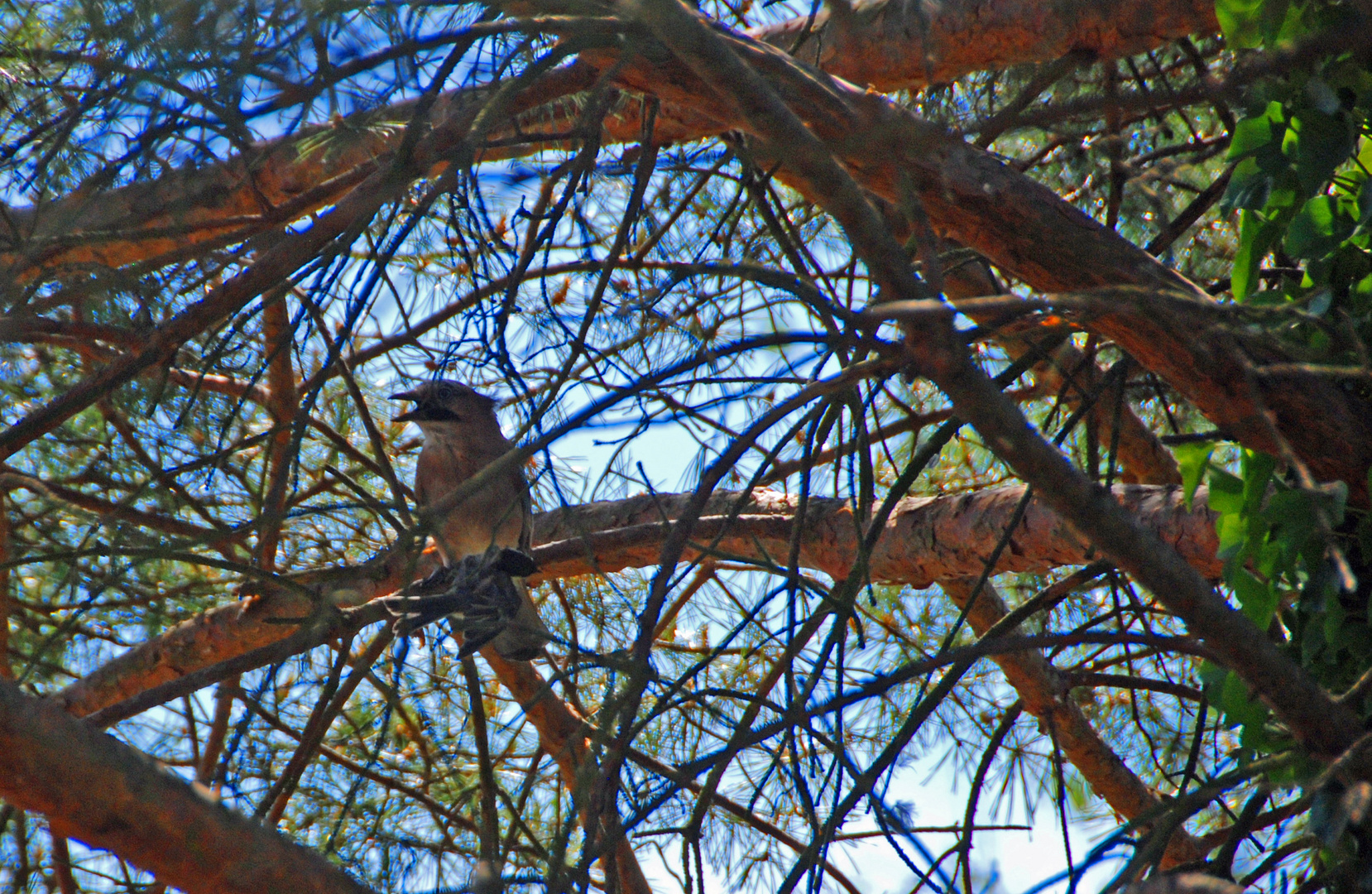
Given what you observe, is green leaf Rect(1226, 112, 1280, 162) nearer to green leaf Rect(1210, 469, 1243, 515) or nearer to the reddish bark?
green leaf Rect(1210, 469, 1243, 515)

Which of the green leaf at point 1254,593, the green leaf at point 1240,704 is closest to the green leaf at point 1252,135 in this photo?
the green leaf at point 1254,593

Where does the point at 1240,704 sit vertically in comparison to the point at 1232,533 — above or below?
below

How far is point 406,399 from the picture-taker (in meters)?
3.84

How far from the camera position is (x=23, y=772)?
1092mm

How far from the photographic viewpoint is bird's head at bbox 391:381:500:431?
13.4 feet

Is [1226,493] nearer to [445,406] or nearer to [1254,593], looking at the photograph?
[1254,593]

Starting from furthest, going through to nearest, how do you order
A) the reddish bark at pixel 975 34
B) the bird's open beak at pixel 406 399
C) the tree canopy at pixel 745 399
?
the bird's open beak at pixel 406 399
the reddish bark at pixel 975 34
the tree canopy at pixel 745 399

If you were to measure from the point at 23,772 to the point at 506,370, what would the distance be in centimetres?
98

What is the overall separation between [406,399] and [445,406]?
57 cm

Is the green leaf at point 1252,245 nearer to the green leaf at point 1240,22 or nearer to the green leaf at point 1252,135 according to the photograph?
the green leaf at point 1252,135

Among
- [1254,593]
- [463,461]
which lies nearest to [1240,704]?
[1254,593]

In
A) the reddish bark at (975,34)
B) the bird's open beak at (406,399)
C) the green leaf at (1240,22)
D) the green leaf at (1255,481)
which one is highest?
the bird's open beak at (406,399)

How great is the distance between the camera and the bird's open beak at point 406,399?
373 centimetres

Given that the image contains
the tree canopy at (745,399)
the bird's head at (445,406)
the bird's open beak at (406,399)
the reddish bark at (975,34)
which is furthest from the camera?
the bird's head at (445,406)
